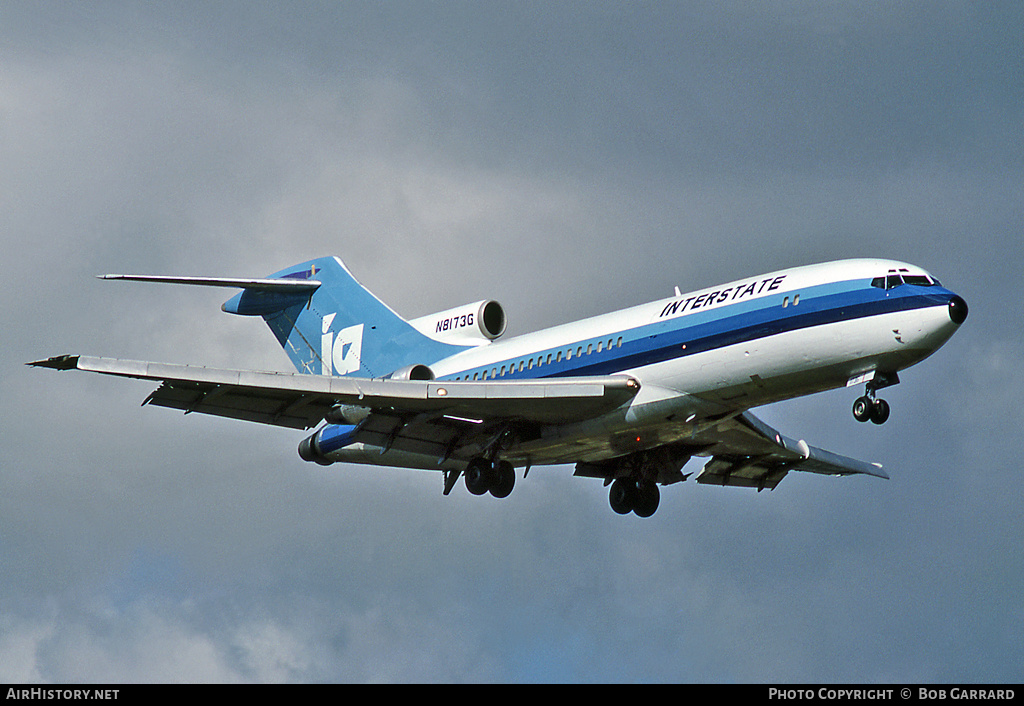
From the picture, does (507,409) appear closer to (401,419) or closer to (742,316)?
(401,419)

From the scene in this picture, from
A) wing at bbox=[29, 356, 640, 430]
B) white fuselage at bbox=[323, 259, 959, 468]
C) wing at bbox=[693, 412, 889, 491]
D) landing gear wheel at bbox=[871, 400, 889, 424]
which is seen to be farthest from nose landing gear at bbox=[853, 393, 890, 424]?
wing at bbox=[29, 356, 640, 430]

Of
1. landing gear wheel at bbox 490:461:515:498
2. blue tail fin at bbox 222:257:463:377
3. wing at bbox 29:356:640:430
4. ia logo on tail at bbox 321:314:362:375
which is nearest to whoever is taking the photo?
wing at bbox 29:356:640:430

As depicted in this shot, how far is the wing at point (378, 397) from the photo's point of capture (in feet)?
99.8

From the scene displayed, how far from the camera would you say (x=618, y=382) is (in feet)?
99.8

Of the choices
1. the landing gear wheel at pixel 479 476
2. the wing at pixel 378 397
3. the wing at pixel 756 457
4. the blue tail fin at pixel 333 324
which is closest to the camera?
the wing at pixel 378 397

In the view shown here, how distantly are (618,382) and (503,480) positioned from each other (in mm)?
4303

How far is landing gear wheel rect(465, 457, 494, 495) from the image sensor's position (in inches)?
1299

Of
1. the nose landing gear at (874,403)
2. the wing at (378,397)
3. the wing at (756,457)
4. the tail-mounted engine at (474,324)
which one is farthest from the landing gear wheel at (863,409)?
the tail-mounted engine at (474,324)

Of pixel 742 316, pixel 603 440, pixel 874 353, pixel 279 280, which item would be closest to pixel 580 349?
pixel 603 440

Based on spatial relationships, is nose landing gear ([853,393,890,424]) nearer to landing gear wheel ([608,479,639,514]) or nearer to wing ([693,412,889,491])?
wing ([693,412,889,491])

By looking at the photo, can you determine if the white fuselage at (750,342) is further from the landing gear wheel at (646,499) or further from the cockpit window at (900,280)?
the landing gear wheel at (646,499)

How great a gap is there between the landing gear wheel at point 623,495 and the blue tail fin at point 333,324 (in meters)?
6.09

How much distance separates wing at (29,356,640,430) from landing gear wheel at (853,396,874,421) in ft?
15.0
